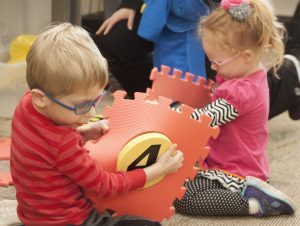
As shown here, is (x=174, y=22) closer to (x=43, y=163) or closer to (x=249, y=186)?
(x=249, y=186)

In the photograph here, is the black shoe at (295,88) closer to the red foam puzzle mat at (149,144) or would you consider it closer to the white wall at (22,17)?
the red foam puzzle mat at (149,144)

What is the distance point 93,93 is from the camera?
850mm

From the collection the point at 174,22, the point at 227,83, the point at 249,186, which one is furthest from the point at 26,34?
the point at 249,186

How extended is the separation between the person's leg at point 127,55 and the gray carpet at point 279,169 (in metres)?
0.46

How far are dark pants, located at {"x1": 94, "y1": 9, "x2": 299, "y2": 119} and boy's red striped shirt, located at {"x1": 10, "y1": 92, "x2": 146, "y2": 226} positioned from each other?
92cm

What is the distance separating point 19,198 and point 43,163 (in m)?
0.11

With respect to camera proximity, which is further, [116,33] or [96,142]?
[116,33]

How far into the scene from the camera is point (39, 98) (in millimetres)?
836

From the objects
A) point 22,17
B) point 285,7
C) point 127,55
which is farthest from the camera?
point 285,7

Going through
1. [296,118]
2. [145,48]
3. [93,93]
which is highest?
[93,93]

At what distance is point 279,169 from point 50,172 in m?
0.89

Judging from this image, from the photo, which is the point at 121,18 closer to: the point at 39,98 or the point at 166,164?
the point at 166,164

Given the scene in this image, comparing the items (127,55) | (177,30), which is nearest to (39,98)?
(177,30)

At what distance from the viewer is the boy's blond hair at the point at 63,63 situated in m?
0.81
